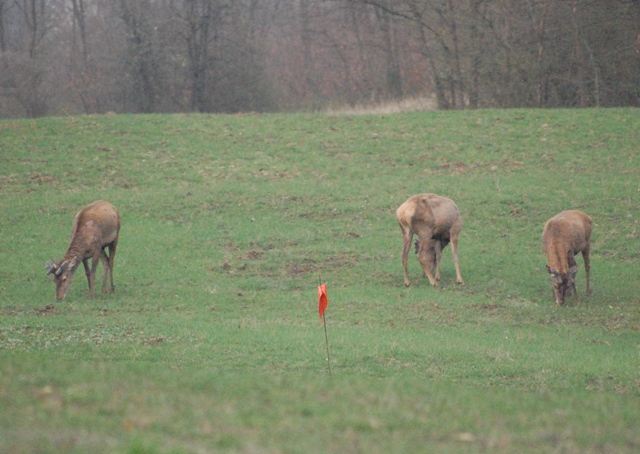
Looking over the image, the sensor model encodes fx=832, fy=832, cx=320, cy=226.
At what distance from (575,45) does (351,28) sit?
1867 centimetres

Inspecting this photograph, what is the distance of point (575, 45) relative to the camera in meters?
39.2

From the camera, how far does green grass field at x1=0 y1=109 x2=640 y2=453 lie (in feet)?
21.8

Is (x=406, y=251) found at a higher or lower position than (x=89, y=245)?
lower

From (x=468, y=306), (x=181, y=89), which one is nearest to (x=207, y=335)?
(x=468, y=306)

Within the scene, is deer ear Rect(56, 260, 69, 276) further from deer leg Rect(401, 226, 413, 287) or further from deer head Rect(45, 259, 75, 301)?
deer leg Rect(401, 226, 413, 287)

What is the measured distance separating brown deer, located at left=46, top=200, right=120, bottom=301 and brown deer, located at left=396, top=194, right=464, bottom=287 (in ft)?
21.6

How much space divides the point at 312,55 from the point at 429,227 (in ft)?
141

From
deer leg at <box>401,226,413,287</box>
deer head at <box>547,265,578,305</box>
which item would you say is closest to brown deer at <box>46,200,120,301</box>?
deer leg at <box>401,226,413,287</box>

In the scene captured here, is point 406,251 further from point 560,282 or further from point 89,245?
point 89,245

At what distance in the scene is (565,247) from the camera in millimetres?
17312

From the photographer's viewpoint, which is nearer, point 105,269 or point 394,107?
point 105,269

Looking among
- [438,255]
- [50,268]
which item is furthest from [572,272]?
[50,268]

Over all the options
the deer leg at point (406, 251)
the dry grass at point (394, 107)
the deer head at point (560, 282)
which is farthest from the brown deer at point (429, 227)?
the dry grass at point (394, 107)

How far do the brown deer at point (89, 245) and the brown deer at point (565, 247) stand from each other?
9430mm
